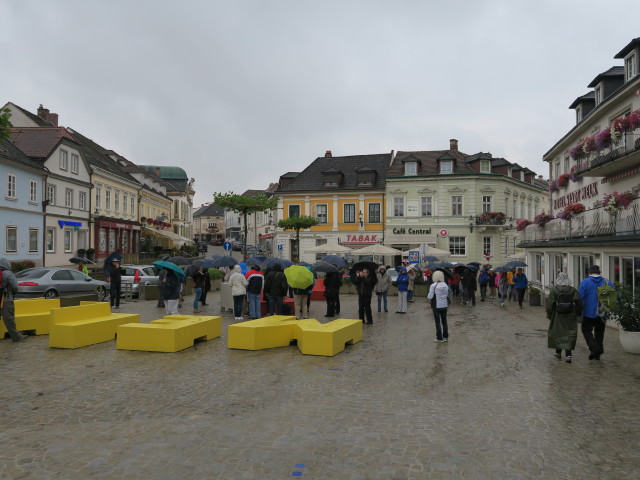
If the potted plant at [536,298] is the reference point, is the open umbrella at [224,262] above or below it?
above

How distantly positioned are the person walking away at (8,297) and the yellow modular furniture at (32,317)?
571mm

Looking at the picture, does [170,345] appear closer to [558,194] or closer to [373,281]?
[373,281]

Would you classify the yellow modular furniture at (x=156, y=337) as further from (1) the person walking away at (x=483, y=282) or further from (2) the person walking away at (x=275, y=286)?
(1) the person walking away at (x=483, y=282)

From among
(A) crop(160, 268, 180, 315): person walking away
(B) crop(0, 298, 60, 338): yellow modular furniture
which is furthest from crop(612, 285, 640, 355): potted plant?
(B) crop(0, 298, 60, 338): yellow modular furniture

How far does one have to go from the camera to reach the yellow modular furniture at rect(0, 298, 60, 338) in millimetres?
12156

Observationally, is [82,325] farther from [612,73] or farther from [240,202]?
[240,202]

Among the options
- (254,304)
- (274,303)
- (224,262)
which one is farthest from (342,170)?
(274,303)

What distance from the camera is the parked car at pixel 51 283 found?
17.4 m

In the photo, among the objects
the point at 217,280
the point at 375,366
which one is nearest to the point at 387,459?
the point at 375,366

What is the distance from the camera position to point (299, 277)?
15.2 metres

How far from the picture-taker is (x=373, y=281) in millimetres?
14953

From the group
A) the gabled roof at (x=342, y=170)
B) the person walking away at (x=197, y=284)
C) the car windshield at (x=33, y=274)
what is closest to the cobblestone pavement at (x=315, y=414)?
the person walking away at (x=197, y=284)

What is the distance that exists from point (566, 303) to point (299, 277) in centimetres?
764

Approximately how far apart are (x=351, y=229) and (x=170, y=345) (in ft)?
120
